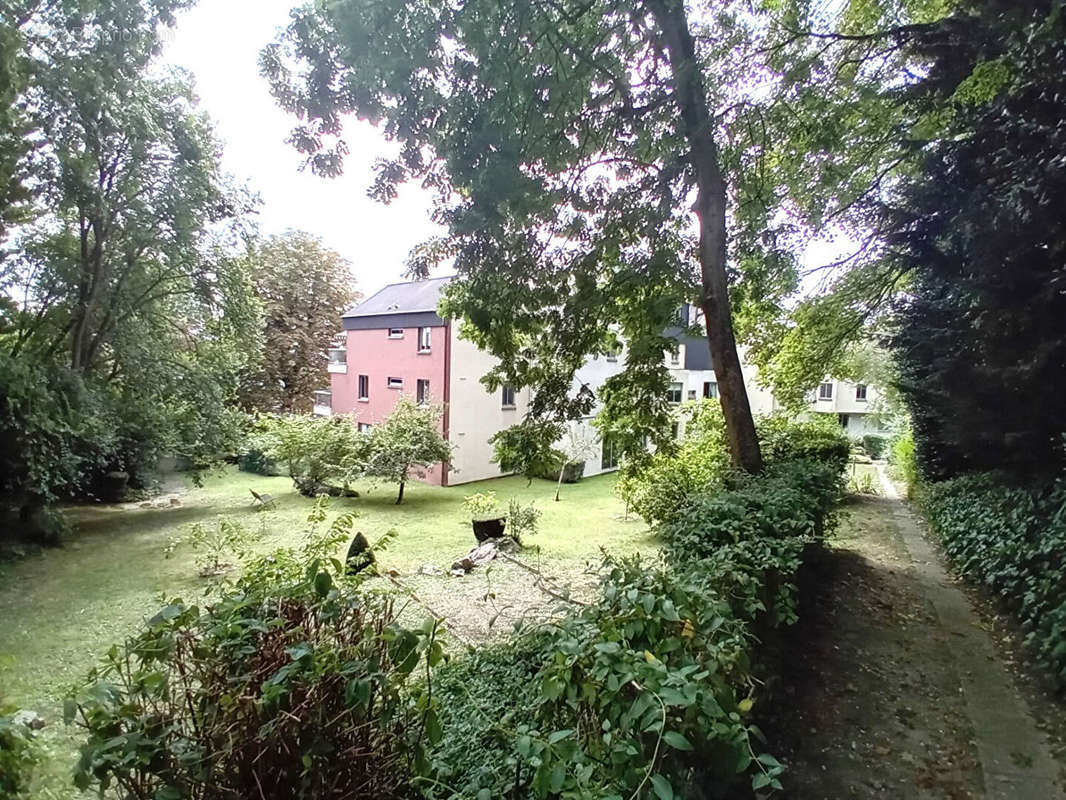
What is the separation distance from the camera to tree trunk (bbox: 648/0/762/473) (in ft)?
17.1

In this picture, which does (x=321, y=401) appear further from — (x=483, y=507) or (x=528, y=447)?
(x=528, y=447)

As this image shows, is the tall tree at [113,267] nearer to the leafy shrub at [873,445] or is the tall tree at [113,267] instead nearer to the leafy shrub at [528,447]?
the leafy shrub at [528,447]

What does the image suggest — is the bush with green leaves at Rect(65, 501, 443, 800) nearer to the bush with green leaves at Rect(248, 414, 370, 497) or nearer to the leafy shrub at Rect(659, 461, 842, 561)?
the leafy shrub at Rect(659, 461, 842, 561)

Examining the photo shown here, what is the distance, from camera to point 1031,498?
187 inches

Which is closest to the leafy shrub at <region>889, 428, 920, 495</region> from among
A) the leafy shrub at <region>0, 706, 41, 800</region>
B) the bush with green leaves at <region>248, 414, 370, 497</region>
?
the bush with green leaves at <region>248, 414, 370, 497</region>

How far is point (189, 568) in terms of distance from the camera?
8445mm

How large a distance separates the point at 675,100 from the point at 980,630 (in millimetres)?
5462

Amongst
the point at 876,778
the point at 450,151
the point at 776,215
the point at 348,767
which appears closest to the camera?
the point at 348,767

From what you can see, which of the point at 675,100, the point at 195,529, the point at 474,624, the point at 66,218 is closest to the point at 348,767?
the point at 474,624

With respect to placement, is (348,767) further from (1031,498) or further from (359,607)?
(1031,498)

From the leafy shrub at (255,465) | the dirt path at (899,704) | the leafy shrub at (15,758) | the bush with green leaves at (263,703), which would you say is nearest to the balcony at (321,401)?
the leafy shrub at (255,465)

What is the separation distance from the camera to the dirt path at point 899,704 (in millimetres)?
2898

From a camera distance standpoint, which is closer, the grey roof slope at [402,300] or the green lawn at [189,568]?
the green lawn at [189,568]

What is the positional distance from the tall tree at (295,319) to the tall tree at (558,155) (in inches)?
720
